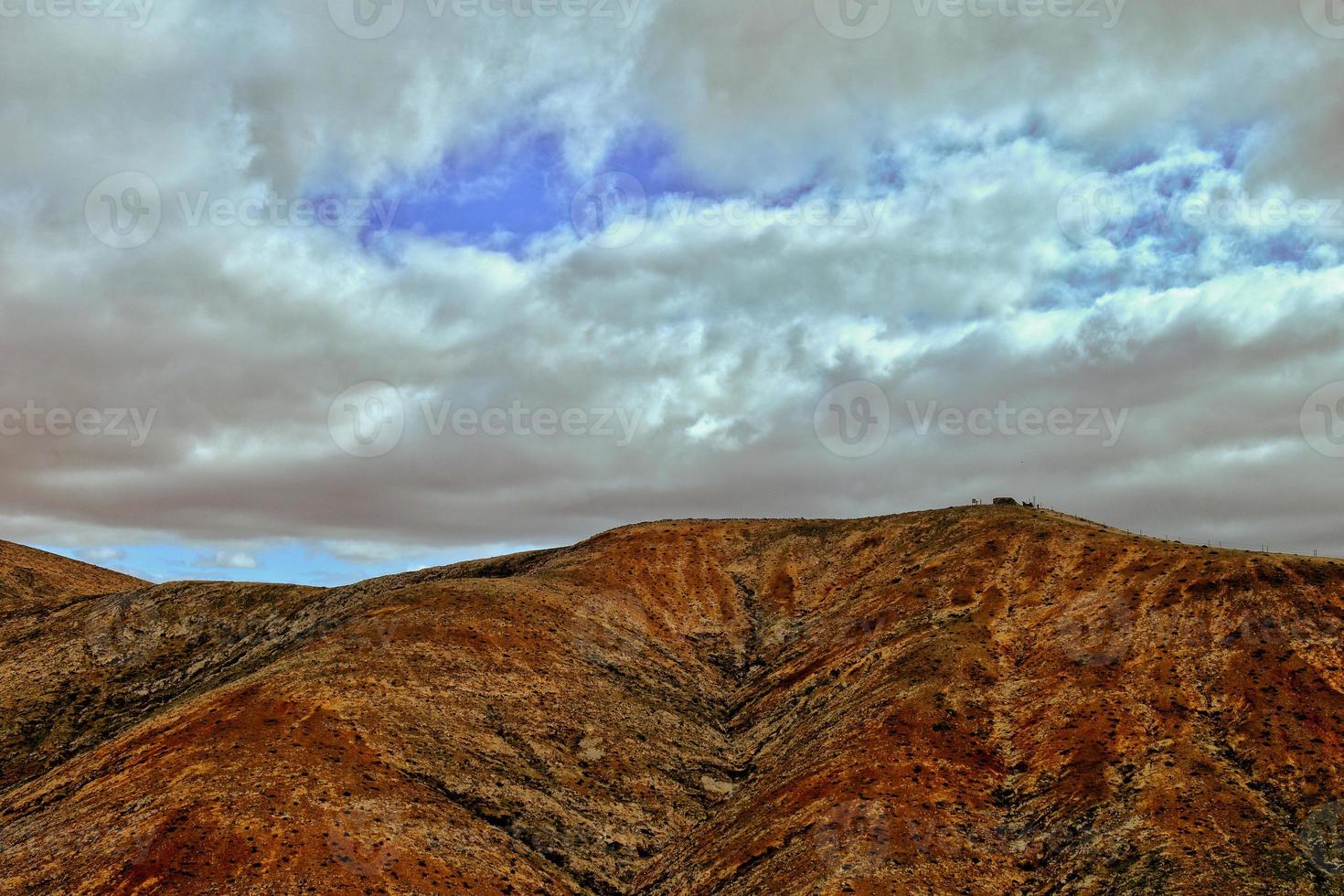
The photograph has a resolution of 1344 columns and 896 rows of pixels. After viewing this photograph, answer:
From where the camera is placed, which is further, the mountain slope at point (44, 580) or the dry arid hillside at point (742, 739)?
the mountain slope at point (44, 580)

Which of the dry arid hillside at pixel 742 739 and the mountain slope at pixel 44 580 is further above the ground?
the mountain slope at pixel 44 580

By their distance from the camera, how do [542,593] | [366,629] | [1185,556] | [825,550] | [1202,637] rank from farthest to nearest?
[825,550] < [542,593] < [366,629] < [1185,556] < [1202,637]

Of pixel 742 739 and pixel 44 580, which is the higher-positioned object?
pixel 44 580

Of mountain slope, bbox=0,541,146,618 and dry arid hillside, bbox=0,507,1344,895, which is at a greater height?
mountain slope, bbox=0,541,146,618

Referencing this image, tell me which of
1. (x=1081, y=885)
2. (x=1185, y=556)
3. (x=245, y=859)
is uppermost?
(x=1185, y=556)

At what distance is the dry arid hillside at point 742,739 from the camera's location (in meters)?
46.3

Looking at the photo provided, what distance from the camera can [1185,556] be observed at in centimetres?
7150

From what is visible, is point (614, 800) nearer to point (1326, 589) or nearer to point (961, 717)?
point (961, 717)

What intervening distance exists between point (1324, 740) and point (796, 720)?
118 ft

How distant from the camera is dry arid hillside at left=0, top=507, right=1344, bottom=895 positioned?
46281 mm

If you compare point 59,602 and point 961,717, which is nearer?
point 961,717

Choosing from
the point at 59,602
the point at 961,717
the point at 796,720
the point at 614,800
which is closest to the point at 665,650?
the point at 796,720

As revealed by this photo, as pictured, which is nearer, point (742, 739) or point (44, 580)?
point (742, 739)

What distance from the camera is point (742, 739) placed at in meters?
75.8
